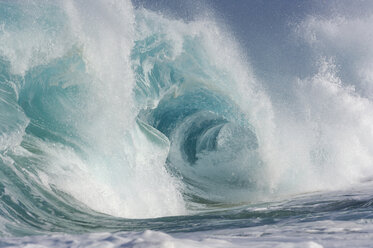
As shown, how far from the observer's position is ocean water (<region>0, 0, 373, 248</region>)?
14.0ft

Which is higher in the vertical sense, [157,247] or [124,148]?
[124,148]

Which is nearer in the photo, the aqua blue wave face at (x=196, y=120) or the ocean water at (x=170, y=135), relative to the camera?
the ocean water at (x=170, y=135)

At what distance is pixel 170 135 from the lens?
11.1m

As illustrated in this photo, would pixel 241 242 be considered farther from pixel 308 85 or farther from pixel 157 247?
pixel 308 85

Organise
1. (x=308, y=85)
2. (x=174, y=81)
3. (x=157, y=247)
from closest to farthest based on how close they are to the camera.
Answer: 1. (x=157, y=247)
2. (x=174, y=81)
3. (x=308, y=85)

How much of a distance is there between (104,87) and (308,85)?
22.2 feet

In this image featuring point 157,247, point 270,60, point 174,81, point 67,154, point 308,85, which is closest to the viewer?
point 157,247

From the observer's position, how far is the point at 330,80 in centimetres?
1166

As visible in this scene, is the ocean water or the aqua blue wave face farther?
the aqua blue wave face

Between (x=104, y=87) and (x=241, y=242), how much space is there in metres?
4.71

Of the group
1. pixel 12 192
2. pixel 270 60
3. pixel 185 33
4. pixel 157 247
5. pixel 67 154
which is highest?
pixel 270 60

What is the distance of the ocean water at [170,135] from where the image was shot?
426cm

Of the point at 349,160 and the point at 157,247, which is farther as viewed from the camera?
the point at 349,160

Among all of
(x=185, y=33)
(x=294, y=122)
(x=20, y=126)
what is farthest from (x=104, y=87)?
(x=294, y=122)
